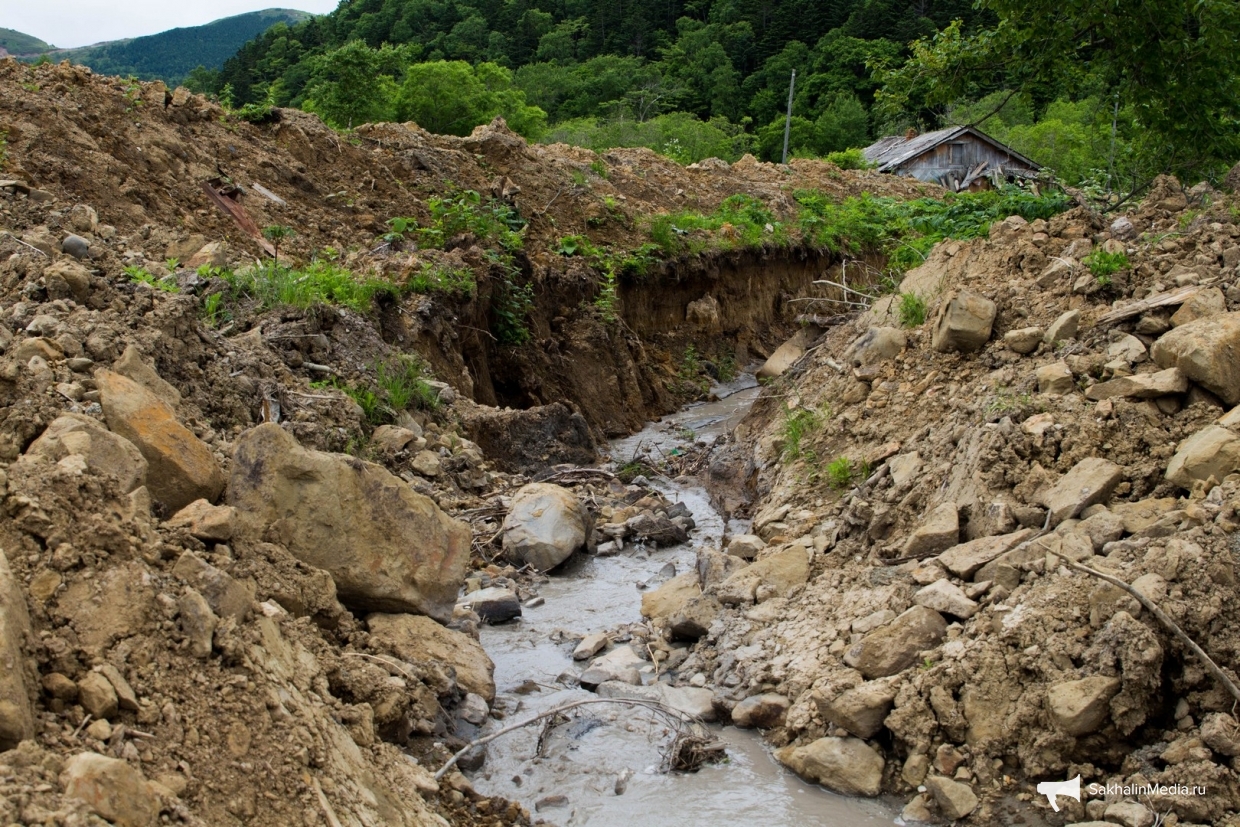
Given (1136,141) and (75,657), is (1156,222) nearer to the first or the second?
(1136,141)

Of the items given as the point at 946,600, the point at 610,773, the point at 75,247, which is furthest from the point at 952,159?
the point at 610,773

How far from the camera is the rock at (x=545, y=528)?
7.13m

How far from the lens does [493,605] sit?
6168 mm

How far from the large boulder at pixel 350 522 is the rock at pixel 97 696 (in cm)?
158

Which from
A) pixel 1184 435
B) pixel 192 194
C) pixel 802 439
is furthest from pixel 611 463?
pixel 1184 435

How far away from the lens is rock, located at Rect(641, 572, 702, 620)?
→ 626 centimetres

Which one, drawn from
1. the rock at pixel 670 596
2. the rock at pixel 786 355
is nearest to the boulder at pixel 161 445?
the rock at pixel 670 596

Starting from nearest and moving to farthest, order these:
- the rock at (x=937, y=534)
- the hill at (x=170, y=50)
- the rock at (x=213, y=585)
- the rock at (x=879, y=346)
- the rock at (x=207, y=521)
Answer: the rock at (x=213, y=585)
the rock at (x=207, y=521)
the rock at (x=937, y=534)
the rock at (x=879, y=346)
the hill at (x=170, y=50)

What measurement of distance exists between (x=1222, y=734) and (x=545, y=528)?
14.8 ft

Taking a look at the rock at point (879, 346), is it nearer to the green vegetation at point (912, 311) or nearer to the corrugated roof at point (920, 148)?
the green vegetation at point (912, 311)

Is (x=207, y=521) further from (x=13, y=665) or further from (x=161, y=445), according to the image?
(x=13, y=665)

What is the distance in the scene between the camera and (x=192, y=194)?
10.5m

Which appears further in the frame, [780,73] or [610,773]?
[780,73]

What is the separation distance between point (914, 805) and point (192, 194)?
369 inches
